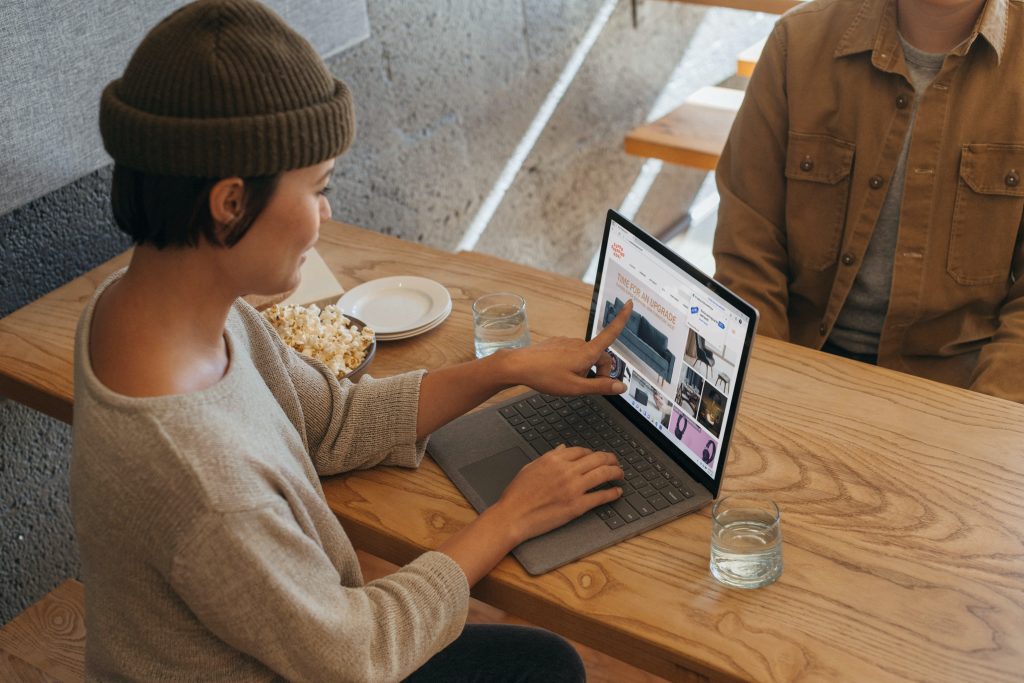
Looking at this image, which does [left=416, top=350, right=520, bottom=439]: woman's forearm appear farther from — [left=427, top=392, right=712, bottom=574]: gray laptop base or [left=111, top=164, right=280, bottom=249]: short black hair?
[left=111, top=164, right=280, bottom=249]: short black hair

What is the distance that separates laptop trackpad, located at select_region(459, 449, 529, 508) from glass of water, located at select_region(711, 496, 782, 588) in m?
0.25

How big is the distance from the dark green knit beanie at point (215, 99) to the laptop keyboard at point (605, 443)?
1.65ft

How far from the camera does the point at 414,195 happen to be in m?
2.62

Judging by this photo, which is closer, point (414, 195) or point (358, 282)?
point (358, 282)

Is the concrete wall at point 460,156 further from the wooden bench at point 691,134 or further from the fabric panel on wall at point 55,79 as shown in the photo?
the wooden bench at point 691,134

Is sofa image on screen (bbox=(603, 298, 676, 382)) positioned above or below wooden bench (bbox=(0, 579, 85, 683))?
above

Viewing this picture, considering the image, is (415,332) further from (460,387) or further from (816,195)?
(816,195)

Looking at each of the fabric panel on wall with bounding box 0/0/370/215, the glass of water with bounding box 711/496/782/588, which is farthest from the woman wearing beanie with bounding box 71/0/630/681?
the fabric panel on wall with bounding box 0/0/370/215

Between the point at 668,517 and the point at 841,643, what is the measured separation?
23 centimetres

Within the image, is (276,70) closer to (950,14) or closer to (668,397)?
(668,397)

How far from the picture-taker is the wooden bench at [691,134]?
2.59 meters

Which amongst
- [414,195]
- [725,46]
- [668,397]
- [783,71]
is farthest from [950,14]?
[725,46]

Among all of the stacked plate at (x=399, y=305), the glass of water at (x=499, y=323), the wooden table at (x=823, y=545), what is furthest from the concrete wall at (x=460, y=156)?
the glass of water at (x=499, y=323)

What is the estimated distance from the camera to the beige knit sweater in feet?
2.78
